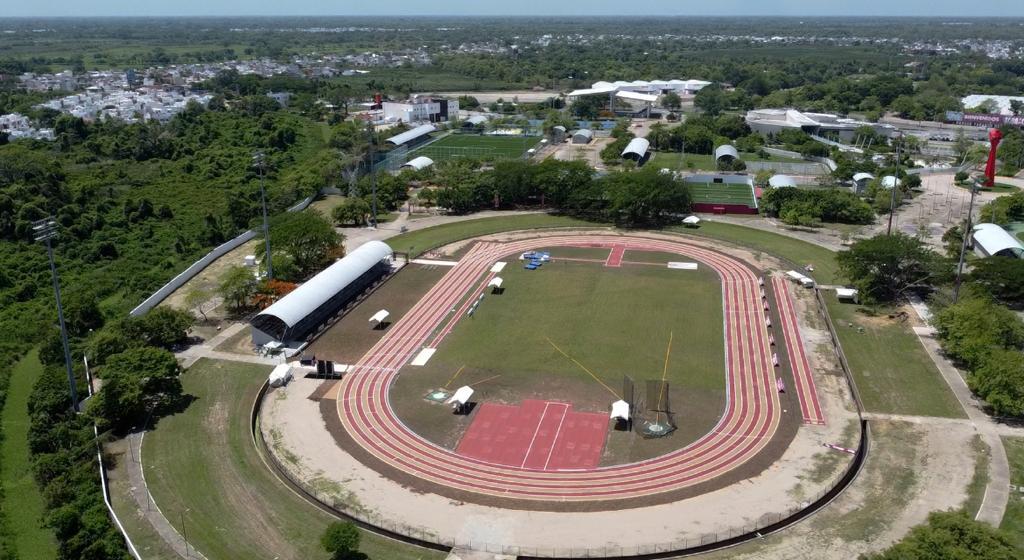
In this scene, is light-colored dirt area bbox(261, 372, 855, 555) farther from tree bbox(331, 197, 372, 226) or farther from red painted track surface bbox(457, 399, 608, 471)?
tree bbox(331, 197, 372, 226)

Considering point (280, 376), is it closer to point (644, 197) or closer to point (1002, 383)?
point (1002, 383)

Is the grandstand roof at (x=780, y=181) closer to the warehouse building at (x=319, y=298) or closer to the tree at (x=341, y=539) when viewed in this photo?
the warehouse building at (x=319, y=298)

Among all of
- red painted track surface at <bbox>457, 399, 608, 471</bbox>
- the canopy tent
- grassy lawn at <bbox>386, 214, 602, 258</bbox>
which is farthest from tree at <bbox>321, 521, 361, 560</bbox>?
grassy lawn at <bbox>386, 214, 602, 258</bbox>

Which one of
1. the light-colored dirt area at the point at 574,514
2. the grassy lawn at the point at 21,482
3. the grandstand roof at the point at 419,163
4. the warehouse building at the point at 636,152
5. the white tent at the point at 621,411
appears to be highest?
the warehouse building at the point at 636,152

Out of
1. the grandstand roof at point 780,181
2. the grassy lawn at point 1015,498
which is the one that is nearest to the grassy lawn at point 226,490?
the grassy lawn at point 1015,498

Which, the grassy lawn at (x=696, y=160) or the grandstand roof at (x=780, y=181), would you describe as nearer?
the grandstand roof at (x=780, y=181)

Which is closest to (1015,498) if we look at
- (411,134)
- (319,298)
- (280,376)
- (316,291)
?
(280,376)

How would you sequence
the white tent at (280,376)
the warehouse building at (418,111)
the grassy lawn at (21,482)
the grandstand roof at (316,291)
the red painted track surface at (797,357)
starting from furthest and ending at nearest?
1. the warehouse building at (418,111)
2. the grandstand roof at (316,291)
3. the white tent at (280,376)
4. the red painted track surface at (797,357)
5. the grassy lawn at (21,482)
